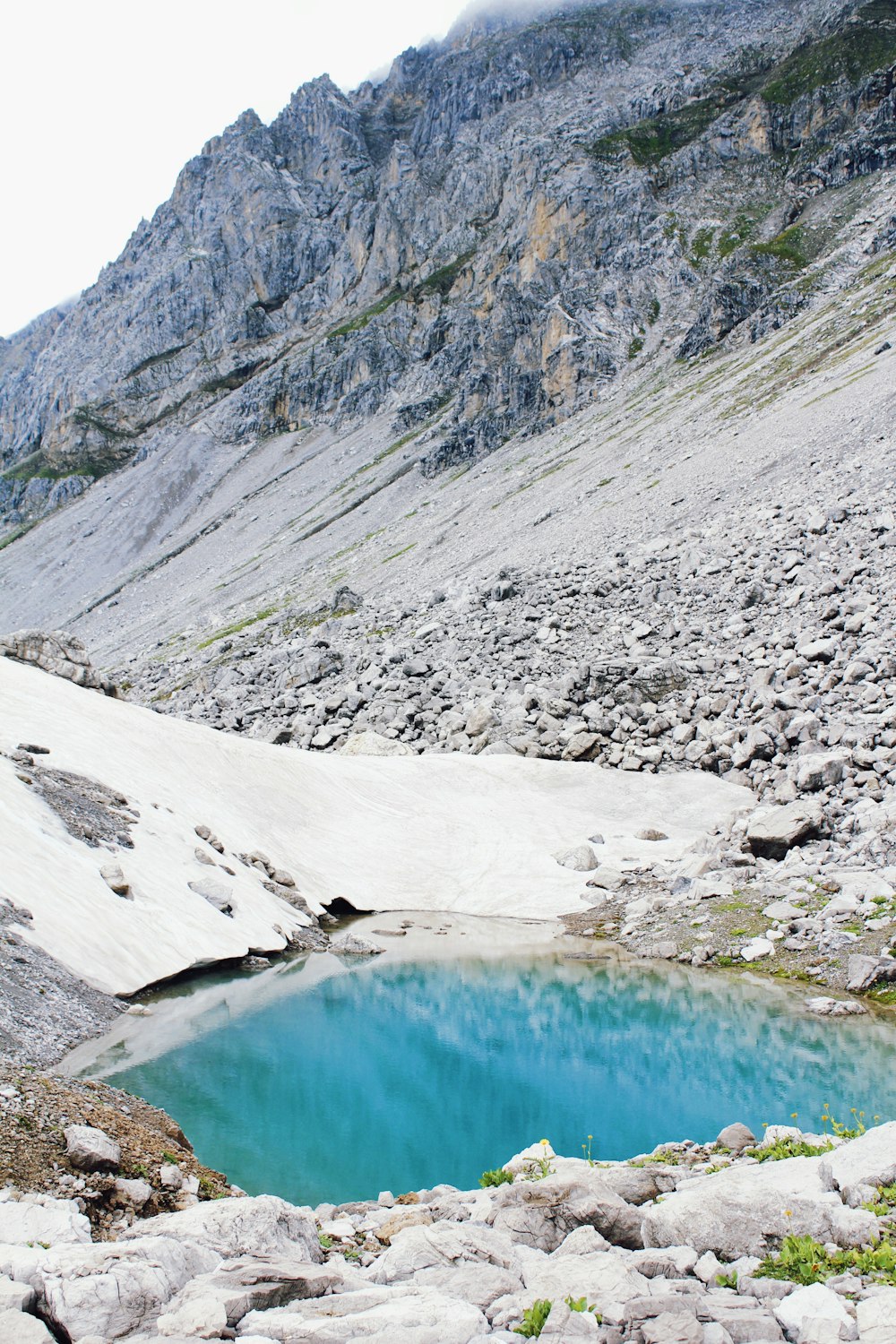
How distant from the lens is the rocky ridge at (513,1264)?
235 inches

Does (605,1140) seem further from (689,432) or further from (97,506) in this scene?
(97,506)

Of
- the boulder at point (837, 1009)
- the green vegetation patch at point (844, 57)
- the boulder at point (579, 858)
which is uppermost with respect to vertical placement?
the green vegetation patch at point (844, 57)

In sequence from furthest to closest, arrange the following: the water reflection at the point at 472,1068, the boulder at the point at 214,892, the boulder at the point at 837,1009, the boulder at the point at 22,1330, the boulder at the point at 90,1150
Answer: the boulder at the point at 214,892 → the boulder at the point at 837,1009 → the water reflection at the point at 472,1068 → the boulder at the point at 90,1150 → the boulder at the point at 22,1330

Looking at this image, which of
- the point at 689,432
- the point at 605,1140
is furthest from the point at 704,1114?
the point at 689,432

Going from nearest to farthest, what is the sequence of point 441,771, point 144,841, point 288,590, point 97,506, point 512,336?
point 144,841 < point 441,771 < point 288,590 < point 512,336 < point 97,506

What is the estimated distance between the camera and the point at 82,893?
19.0 m

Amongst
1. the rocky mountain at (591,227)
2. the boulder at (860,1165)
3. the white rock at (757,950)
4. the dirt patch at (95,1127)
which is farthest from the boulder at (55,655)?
the rocky mountain at (591,227)

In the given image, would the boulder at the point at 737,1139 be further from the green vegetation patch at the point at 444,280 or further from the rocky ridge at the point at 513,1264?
the green vegetation patch at the point at 444,280

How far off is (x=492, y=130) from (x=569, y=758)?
659 feet

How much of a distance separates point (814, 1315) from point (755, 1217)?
187cm

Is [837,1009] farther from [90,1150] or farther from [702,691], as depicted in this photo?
[702,691]

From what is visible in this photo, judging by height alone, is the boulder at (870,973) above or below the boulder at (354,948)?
below

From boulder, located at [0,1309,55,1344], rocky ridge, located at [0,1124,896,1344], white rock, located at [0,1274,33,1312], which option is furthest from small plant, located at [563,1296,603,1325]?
white rock, located at [0,1274,33,1312]

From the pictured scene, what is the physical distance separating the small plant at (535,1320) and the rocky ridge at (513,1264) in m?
0.02
